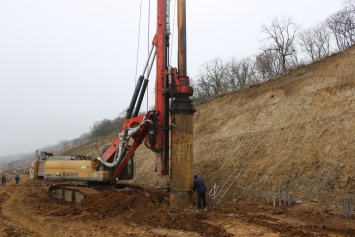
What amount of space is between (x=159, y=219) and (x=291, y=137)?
26.6 feet

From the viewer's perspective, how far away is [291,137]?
1566 centimetres

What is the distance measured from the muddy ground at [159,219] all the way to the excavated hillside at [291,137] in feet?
4.27

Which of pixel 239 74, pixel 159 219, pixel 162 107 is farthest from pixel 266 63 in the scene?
pixel 159 219

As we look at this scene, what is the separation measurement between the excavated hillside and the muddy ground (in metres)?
1.30

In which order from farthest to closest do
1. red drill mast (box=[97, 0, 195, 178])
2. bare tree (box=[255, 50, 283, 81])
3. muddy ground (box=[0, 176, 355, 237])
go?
1. bare tree (box=[255, 50, 283, 81])
2. red drill mast (box=[97, 0, 195, 178])
3. muddy ground (box=[0, 176, 355, 237])

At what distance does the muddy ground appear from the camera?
28.6ft

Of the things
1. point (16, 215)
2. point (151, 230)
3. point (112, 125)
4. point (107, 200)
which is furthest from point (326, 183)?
point (112, 125)

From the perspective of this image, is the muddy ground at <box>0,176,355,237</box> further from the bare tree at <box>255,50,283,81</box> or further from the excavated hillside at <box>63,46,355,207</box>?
the bare tree at <box>255,50,283,81</box>

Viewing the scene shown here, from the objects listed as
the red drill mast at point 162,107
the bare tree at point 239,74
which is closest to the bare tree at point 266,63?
the bare tree at point 239,74

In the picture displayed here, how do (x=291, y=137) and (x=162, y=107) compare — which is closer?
(x=162, y=107)

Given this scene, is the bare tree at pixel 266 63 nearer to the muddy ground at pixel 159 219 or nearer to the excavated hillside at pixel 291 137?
the excavated hillside at pixel 291 137

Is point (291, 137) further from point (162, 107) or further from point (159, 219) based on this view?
point (159, 219)

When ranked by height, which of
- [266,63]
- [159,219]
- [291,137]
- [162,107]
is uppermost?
[266,63]

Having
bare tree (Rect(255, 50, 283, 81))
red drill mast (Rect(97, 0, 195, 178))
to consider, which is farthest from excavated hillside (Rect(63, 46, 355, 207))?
bare tree (Rect(255, 50, 283, 81))
